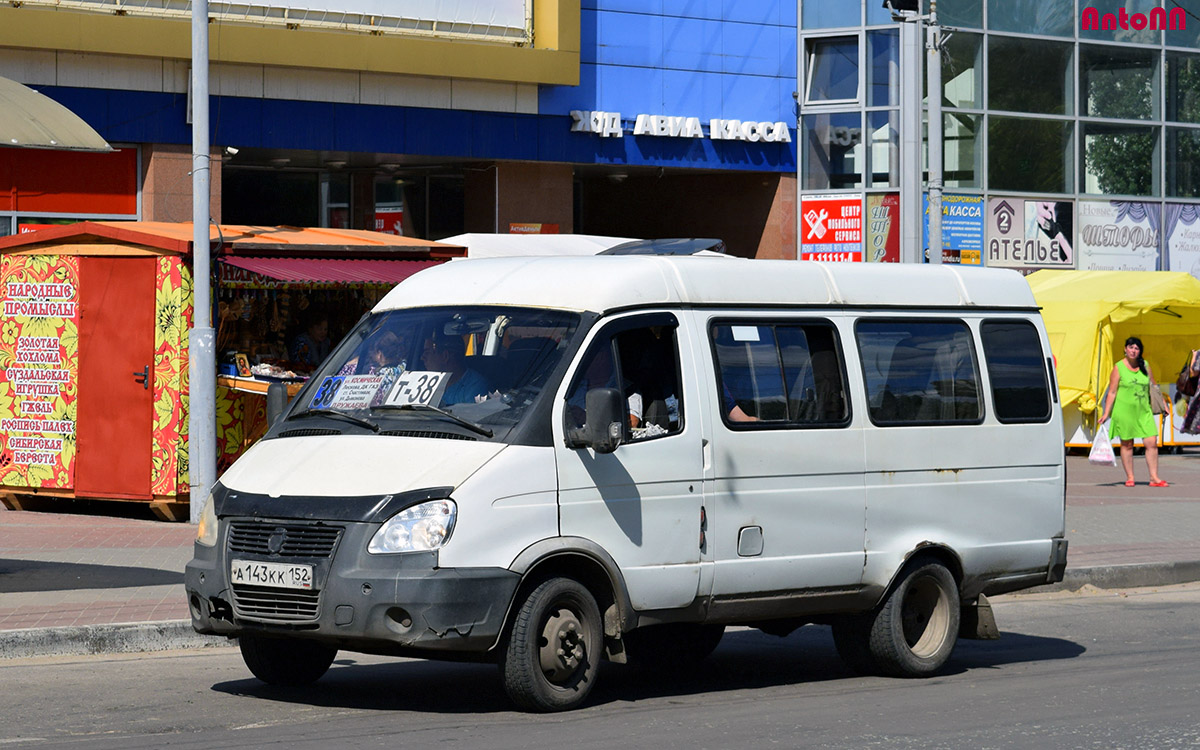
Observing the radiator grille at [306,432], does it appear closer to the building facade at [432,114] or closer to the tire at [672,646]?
the tire at [672,646]

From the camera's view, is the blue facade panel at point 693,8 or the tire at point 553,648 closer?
the tire at point 553,648

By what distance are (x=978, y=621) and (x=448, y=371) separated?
3.62m

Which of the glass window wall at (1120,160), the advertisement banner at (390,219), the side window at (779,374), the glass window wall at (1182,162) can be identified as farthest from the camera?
the glass window wall at (1182,162)

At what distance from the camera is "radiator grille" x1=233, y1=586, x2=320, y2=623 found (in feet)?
24.4

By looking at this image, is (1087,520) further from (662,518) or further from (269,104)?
(269,104)

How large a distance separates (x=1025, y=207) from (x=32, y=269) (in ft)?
67.6

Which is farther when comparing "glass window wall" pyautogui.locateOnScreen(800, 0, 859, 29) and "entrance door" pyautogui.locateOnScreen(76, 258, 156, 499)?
"glass window wall" pyautogui.locateOnScreen(800, 0, 859, 29)

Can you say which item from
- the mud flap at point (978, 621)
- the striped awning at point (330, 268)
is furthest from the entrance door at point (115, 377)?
the mud flap at point (978, 621)

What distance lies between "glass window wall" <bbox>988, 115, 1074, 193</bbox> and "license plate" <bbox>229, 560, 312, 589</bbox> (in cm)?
2559

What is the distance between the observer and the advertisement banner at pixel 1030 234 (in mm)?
31391

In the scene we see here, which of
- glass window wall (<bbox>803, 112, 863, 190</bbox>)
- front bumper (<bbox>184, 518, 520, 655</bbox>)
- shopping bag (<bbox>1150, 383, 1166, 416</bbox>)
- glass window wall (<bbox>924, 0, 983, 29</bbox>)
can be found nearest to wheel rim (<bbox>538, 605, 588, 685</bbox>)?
front bumper (<bbox>184, 518, 520, 655</bbox>)

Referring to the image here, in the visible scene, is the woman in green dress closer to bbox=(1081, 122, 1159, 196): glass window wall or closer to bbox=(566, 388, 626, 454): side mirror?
bbox=(1081, 122, 1159, 196): glass window wall

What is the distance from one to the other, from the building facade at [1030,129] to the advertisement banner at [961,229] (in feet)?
0.40

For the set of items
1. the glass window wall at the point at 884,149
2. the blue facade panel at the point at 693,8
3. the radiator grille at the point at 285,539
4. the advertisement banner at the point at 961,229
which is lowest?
the radiator grille at the point at 285,539
